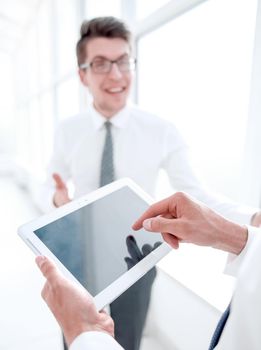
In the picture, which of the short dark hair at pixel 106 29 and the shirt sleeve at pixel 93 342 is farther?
the short dark hair at pixel 106 29

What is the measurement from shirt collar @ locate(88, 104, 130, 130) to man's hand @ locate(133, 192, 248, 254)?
0.59 meters

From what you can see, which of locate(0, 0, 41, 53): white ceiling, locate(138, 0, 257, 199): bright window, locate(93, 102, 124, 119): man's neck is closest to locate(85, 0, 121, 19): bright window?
locate(138, 0, 257, 199): bright window

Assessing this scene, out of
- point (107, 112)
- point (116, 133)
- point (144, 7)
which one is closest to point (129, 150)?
point (116, 133)

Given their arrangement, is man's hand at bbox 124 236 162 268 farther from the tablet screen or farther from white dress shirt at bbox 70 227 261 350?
white dress shirt at bbox 70 227 261 350

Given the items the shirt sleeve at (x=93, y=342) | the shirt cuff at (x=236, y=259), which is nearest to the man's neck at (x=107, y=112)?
the shirt cuff at (x=236, y=259)

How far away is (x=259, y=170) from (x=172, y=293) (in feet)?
1.98

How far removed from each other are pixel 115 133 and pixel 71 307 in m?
0.80

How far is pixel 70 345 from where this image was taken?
1.32 ft

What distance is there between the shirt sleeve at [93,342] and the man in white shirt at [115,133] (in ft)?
2.13

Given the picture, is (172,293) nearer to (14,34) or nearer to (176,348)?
(176,348)

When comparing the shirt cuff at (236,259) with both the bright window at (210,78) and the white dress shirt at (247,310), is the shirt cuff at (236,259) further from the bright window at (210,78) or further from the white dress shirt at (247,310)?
the bright window at (210,78)

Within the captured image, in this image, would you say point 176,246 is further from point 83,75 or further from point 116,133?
point 83,75

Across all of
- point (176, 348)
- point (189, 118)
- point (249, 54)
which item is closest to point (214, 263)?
point (176, 348)

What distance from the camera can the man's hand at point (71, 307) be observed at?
16.6 inches
